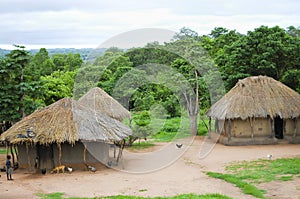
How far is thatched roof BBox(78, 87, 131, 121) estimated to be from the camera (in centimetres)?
2192

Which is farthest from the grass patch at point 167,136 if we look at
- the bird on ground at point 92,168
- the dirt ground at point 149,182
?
the bird on ground at point 92,168

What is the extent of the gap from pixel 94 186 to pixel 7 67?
10906mm

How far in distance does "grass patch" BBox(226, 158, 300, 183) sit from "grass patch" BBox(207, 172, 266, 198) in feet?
1.23

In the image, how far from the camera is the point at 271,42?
23.5 metres

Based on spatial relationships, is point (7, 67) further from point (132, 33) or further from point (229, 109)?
point (229, 109)

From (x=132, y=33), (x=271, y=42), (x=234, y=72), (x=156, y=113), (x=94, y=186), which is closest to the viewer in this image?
(x=94, y=186)

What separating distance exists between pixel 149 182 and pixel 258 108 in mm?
9511

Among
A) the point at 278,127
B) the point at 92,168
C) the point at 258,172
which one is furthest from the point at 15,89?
the point at 278,127

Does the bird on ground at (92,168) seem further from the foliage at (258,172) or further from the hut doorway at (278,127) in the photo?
the hut doorway at (278,127)

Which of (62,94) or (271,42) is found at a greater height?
(271,42)

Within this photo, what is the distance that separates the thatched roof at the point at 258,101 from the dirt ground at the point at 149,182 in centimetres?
289

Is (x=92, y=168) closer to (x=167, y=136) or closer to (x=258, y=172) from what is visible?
(x=258, y=172)

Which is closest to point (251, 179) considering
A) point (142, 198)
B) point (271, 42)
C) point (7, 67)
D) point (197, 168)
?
point (197, 168)

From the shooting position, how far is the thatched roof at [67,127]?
1582 cm
